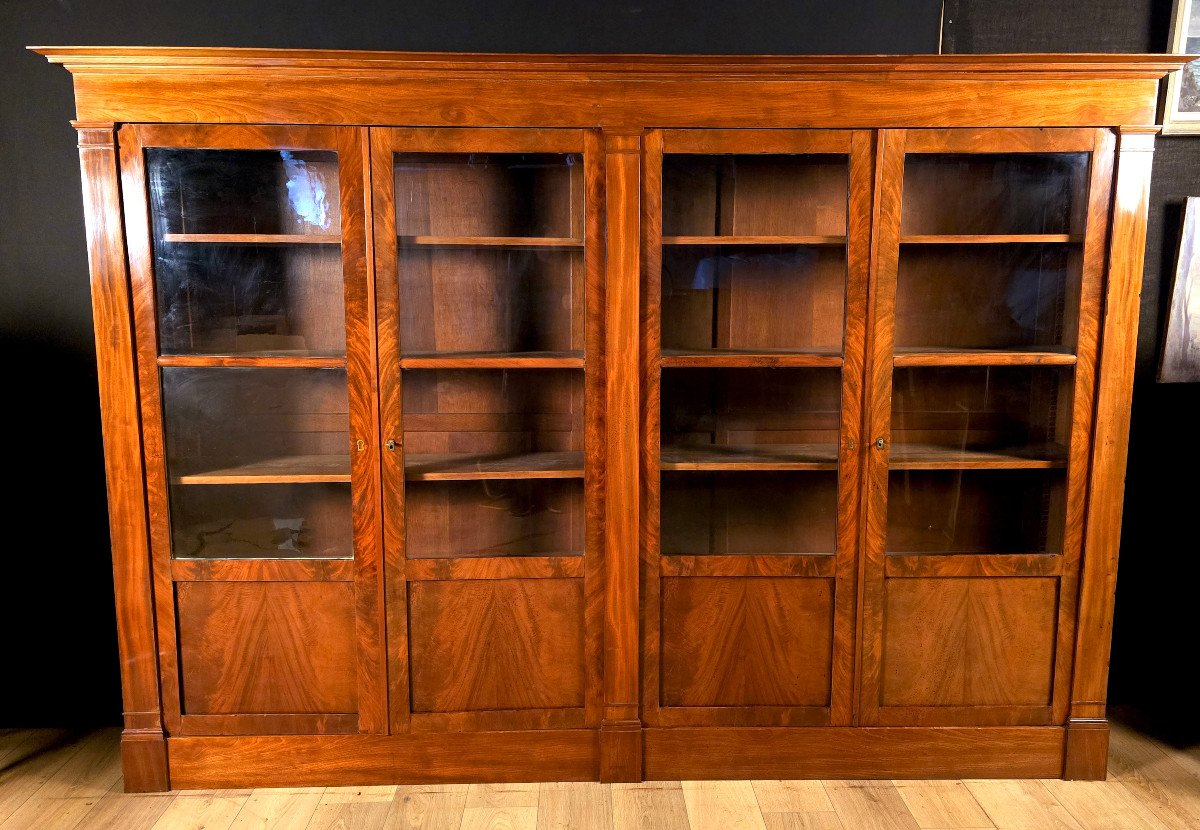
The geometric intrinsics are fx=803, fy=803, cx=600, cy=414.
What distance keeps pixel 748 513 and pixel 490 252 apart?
1.01 meters

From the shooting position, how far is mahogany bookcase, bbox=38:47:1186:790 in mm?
2012

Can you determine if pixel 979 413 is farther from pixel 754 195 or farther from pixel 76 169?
pixel 76 169

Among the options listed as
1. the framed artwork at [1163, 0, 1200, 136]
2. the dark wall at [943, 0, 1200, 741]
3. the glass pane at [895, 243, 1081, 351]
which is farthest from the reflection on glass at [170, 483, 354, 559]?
the framed artwork at [1163, 0, 1200, 136]

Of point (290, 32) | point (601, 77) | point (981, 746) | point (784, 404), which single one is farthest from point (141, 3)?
point (981, 746)

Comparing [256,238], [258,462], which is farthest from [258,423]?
[256,238]

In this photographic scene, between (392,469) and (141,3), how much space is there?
1538mm

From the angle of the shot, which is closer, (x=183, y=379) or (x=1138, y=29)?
(x=183, y=379)

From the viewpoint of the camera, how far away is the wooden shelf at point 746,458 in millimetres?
2164

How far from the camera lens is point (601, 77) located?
1.99 meters

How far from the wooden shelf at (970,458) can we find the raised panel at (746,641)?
40 cm

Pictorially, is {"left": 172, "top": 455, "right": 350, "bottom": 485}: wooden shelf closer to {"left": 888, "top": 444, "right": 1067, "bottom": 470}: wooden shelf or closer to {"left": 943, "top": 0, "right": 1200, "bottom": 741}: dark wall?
{"left": 888, "top": 444, "right": 1067, "bottom": 470}: wooden shelf

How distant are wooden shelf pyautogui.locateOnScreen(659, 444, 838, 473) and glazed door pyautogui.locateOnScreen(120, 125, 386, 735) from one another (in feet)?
2.63

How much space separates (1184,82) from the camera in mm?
2387

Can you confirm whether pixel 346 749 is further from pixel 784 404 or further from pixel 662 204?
pixel 662 204
